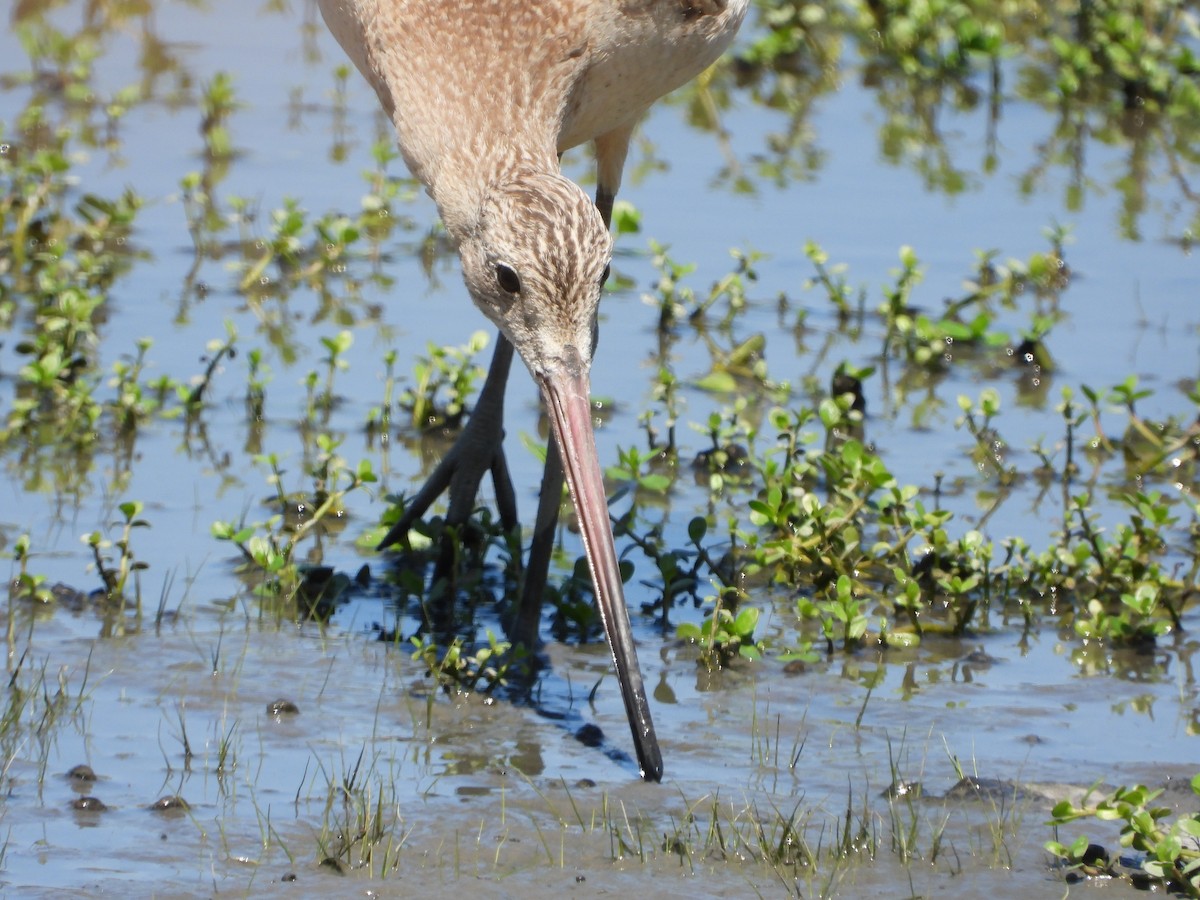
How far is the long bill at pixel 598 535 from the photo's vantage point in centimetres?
383

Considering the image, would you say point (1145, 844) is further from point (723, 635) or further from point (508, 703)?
point (508, 703)

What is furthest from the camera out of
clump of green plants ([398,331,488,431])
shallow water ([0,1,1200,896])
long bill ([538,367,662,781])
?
clump of green plants ([398,331,488,431])

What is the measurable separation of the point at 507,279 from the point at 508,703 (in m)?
0.96

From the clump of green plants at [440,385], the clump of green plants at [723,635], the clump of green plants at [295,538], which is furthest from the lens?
the clump of green plants at [440,385]

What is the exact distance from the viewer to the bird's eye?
391 cm

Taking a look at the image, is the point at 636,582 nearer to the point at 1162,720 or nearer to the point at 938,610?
the point at 938,610

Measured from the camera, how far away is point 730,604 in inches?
190

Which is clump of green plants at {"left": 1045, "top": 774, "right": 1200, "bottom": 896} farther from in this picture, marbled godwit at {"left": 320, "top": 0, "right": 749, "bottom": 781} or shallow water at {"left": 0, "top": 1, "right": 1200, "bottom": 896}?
marbled godwit at {"left": 320, "top": 0, "right": 749, "bottom": 781}

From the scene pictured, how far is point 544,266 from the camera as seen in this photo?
3.85 meters

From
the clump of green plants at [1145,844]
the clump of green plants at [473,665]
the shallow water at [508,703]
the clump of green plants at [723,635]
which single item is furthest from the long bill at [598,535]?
the clump of green plants at [1145,844]

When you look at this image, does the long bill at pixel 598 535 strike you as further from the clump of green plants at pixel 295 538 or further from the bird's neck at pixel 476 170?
the clump of green plants at pixel 295 538

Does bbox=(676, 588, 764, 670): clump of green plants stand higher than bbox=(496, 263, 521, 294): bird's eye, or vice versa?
bbox=(496, 263, 521, 294): bird's eye

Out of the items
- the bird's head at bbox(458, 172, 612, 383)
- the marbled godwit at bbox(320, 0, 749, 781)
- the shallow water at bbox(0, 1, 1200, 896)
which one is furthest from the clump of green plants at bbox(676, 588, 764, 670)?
the bird's head at bbox(458, 172, 612, 383)

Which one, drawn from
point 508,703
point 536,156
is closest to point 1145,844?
point 508,703
